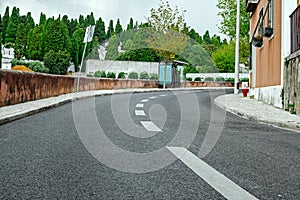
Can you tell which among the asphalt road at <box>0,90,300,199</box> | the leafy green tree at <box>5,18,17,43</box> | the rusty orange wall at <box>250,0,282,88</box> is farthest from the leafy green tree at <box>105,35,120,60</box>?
the asphalt road at <box>0,90,300,199</box>

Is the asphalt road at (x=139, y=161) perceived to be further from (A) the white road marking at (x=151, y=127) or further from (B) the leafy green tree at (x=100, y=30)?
(B) the leafy green tree at (x=100, y=30)

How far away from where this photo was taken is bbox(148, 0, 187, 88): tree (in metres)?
43.0

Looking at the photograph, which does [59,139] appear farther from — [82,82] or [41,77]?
[82,82]

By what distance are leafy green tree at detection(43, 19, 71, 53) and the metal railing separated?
78.3 m

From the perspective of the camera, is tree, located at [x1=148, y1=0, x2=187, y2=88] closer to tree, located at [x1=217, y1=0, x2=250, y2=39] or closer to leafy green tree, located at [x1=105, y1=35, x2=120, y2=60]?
tree, located at [x1=217, y1=0, x2=250, y2=39]

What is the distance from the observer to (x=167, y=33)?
44188 mm

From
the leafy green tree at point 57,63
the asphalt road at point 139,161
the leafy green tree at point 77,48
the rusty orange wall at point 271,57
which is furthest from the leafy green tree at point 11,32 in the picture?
the asphalt road at point 139,161

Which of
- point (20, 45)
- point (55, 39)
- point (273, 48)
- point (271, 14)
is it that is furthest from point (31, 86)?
point (20, 45)

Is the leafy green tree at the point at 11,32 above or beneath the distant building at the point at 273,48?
above

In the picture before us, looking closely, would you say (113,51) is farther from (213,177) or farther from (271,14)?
(213,177)

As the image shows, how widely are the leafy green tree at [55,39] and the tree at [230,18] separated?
4812 cm

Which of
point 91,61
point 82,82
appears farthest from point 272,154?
point 91,61

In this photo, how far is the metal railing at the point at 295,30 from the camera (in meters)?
12.0

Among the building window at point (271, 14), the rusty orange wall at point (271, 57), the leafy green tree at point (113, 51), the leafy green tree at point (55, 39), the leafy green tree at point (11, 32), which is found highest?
the leafy green tree at point (11, 32)
